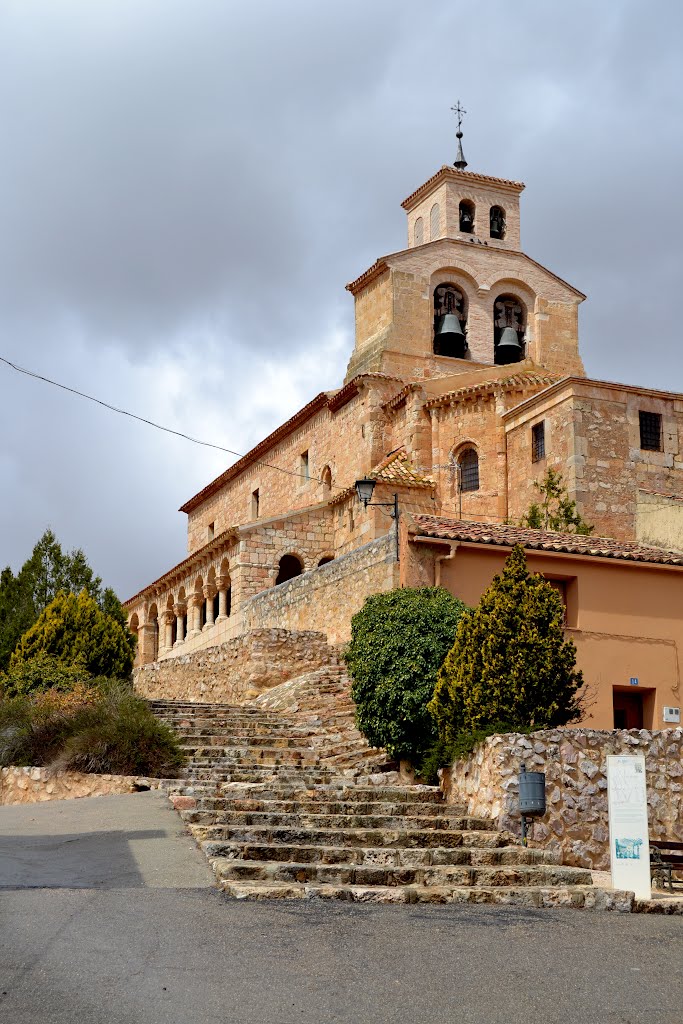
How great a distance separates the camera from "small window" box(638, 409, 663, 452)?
3161cm

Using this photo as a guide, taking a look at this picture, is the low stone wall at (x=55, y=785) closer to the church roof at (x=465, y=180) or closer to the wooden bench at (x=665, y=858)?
the wooden bench at (x=665, y=858)

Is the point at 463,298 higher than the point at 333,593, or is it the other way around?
the point at 463,298

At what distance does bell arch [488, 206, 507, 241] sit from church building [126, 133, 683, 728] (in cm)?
6

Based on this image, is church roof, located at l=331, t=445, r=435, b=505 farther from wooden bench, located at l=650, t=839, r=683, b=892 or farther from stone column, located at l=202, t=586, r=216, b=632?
wooden bench, located at l=650, t=839, r=683, b=892

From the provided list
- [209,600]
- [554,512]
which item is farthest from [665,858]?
[209,600]

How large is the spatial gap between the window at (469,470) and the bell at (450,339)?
5746mm

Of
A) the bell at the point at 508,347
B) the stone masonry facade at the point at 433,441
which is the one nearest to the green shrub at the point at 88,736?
the stone masonry facade at the point at 433,441

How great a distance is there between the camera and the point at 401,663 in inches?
676

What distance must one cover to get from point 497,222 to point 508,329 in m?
4.72

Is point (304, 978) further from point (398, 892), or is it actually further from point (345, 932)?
point (398, 892)

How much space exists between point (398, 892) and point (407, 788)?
4.86m

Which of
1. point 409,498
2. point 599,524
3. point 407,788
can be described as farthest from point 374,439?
point 407,788

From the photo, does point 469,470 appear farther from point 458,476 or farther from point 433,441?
point 433,441

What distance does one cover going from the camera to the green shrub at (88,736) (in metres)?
16.3
